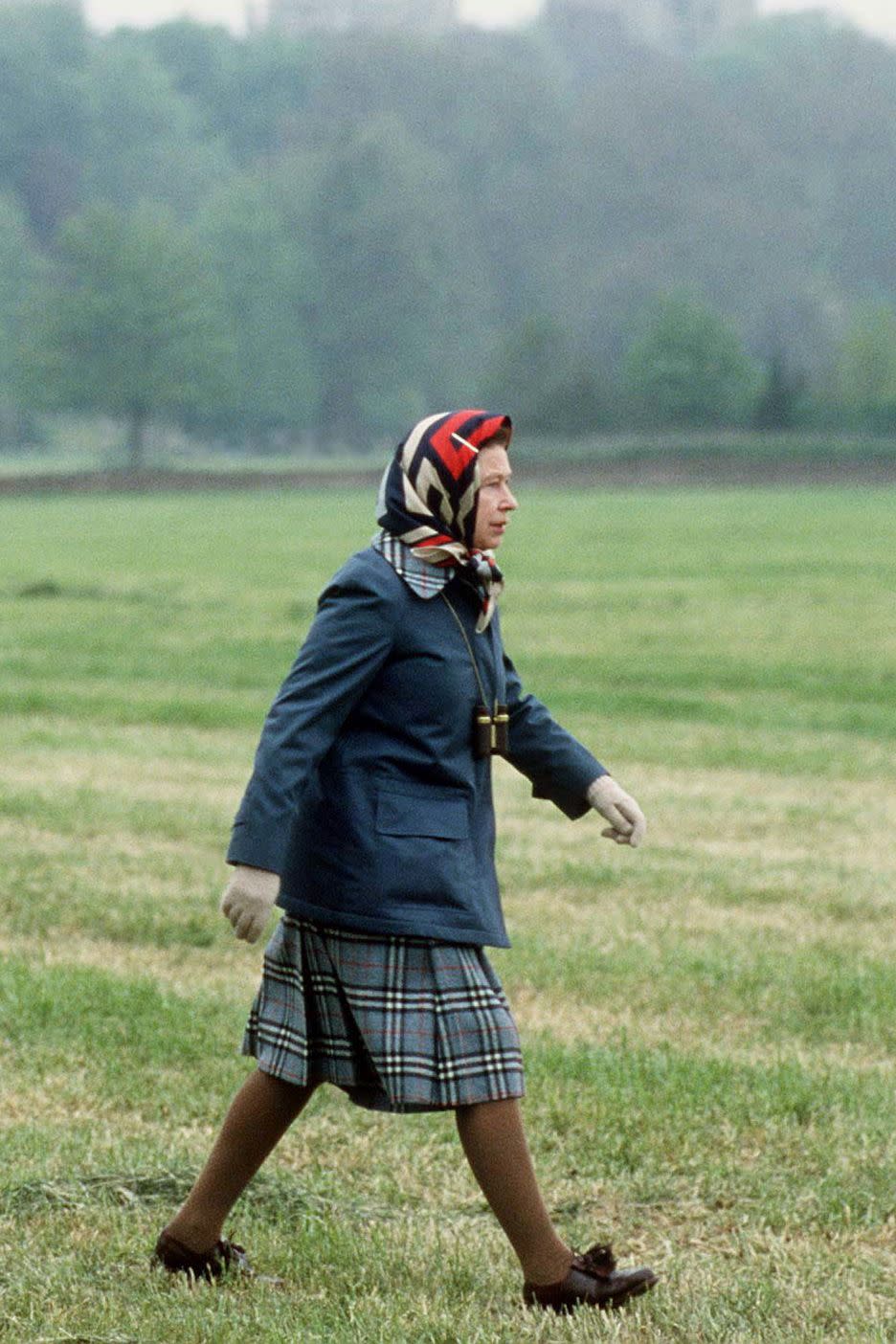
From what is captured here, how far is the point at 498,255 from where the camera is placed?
128 metres

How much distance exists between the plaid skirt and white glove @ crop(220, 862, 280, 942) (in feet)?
0.63

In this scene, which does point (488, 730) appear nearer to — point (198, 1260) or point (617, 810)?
point (617, 810)

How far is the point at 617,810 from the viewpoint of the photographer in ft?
12.9

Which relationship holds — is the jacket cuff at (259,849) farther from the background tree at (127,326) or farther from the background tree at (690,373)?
the background tree at (127,326)

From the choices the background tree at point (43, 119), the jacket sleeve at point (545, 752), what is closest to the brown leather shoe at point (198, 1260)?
the jacket sleeve at point (545, 752)

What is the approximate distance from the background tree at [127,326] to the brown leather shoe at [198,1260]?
→ 89132 millimetres

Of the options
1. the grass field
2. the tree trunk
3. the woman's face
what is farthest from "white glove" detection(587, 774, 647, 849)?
the tree trunk

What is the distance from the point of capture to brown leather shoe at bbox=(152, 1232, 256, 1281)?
387 cm

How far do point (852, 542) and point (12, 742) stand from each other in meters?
22.7

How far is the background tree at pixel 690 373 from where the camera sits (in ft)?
273

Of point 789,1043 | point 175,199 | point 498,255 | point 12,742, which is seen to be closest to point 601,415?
point 498,255

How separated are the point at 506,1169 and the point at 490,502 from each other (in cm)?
116

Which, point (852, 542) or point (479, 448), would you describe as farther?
point (852, 542)

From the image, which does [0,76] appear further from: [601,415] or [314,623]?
[314,623]
